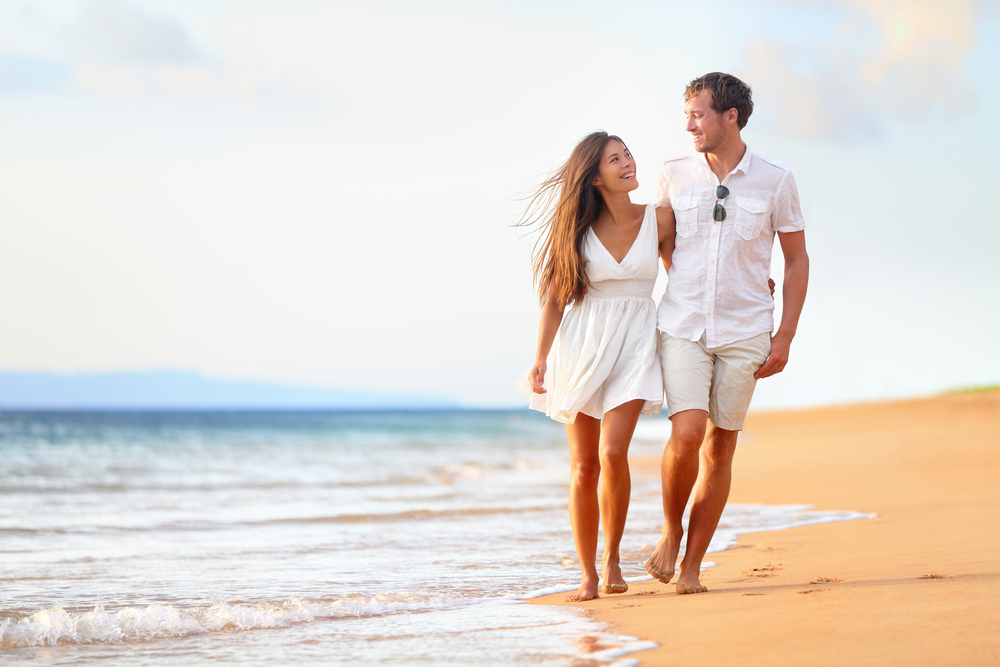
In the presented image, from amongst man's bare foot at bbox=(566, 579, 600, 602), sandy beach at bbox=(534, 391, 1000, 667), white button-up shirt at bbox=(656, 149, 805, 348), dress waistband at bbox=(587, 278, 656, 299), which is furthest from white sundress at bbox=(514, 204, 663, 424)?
sandy beach at bbox=(534, 391, 1000, 667)

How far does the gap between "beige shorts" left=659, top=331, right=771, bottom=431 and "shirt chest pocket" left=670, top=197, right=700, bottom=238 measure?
42cm

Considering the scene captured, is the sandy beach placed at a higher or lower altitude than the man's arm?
lower

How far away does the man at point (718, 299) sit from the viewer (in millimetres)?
3305

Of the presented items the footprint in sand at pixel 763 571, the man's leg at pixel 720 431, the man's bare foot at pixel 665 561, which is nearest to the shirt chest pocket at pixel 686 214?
the man's leg at pixel 720 431

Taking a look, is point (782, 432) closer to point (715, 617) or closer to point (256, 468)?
point (256, 468)

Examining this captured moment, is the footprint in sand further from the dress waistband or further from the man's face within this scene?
the man's face

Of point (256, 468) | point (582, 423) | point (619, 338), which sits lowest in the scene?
point (256, 468)

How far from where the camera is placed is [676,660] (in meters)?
2.30

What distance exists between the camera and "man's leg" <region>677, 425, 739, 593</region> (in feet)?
11.0

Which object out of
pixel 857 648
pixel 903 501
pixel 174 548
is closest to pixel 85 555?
pixel 174 548

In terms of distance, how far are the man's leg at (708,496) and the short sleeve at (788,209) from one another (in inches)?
32.3

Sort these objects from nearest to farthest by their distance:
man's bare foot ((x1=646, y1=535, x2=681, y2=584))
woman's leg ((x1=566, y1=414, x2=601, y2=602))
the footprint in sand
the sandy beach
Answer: the sandy beach < man's bare foot ((x1=646, y1=535, x2=681, y2=584)) < woman's leg ((x1=566, y1=414, x2=601, y2=602)) < the footprint in sand

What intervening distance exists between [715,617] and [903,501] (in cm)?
382

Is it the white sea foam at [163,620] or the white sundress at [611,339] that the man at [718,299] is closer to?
the white sundress at [611,339]
